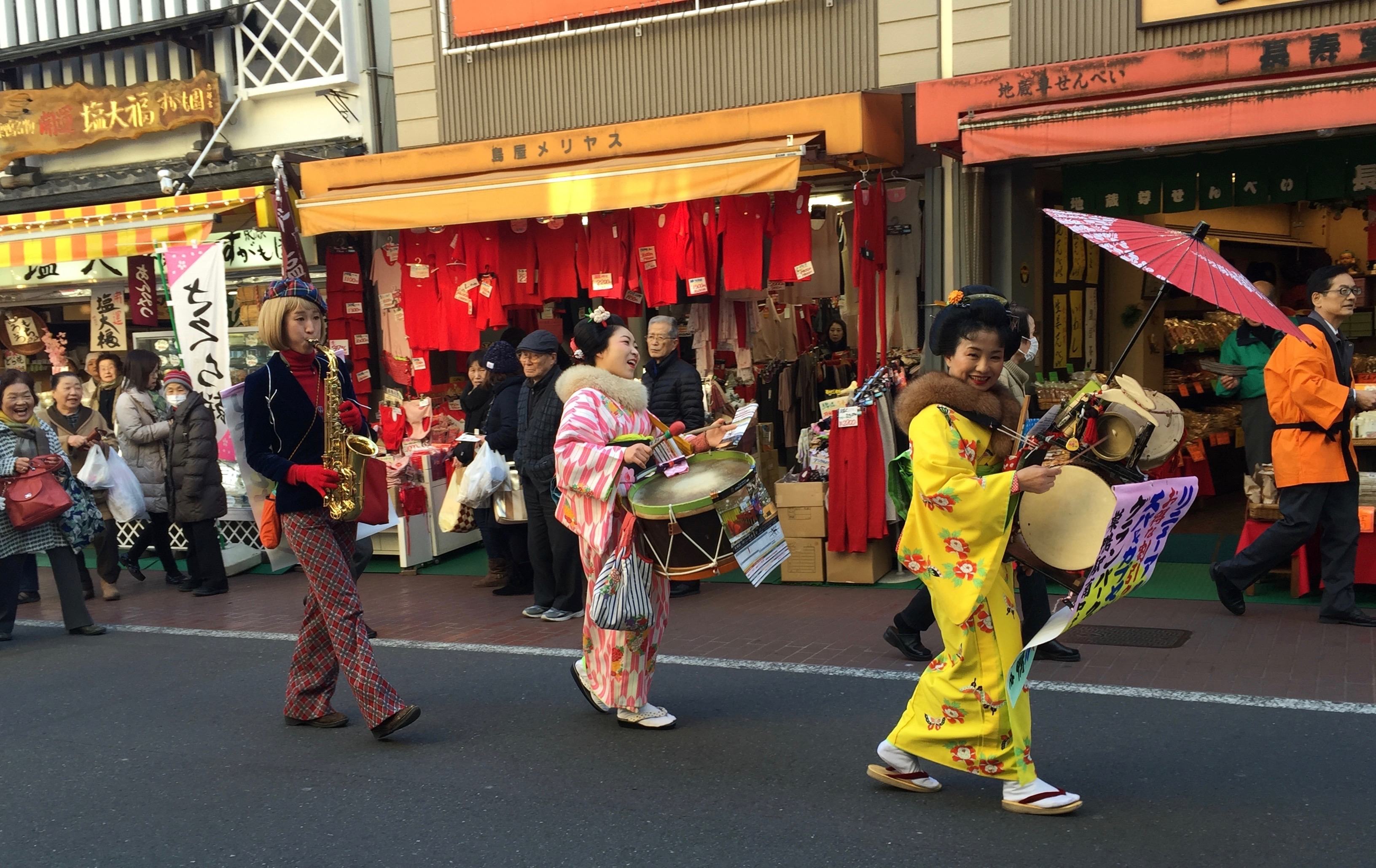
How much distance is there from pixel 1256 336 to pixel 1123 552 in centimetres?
545

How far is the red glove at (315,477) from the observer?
17.0 feet

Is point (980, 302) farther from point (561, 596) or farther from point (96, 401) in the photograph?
point (96, 401)

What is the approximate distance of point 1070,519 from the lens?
161 inches

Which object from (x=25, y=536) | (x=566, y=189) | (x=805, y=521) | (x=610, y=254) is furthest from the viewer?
(x=610, y=254)

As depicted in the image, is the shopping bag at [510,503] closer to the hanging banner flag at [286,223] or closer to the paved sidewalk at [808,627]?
the paved sidewalk at [808,627]

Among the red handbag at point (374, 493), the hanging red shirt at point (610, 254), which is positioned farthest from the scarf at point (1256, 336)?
the red handbag at point (374, 493)

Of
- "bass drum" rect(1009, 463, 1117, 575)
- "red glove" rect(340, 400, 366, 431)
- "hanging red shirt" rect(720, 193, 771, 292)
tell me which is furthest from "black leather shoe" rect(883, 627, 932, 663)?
"hanging red shirt" rect(720, 193, 771, 292)

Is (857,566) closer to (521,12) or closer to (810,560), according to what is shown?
(810,560)

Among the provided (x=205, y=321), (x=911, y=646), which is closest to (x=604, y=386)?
(x=911, y=646)

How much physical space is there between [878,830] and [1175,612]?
386cm

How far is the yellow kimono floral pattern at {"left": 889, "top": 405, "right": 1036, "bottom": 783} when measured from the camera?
13.1 feet

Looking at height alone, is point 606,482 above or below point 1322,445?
above

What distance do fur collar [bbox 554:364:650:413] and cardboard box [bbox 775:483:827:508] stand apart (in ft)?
11.0

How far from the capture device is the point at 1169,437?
14.4ft
